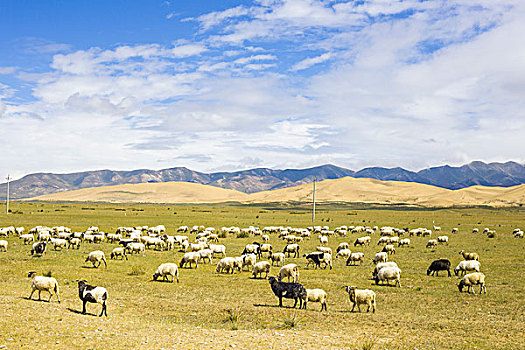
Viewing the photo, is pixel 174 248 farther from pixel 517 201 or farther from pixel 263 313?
pixel 517 201

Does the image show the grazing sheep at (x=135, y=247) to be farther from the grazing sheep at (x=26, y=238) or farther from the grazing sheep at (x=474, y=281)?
the grazing sheep at (x=474, y=281)

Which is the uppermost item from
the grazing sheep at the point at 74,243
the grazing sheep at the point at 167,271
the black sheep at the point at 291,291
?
the black sheep at the point at 291,291

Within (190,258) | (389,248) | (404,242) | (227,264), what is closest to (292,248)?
(389,248)

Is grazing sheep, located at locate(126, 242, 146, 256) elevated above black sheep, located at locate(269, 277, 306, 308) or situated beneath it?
situated beneath

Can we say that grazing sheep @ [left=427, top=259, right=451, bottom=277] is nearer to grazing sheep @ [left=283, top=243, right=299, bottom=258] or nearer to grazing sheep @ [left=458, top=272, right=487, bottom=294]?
grazing sheep @ [left=458, top=272, right=487, bottom=294]

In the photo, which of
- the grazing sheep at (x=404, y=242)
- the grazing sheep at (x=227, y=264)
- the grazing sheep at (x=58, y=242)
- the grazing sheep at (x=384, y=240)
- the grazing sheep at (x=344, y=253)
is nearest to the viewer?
the grazing sheep at (x=227, y=264)

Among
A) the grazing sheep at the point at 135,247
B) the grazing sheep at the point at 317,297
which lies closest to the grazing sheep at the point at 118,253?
the grazing sheep at the point at 135,247

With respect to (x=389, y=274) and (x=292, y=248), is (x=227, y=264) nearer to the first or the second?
(x=292, y=248)

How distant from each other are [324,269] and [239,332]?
14.7m

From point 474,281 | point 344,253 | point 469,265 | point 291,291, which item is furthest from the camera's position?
point 344,253

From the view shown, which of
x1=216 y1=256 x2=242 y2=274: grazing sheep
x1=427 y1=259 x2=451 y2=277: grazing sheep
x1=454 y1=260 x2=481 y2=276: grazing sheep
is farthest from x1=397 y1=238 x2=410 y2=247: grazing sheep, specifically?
x1=216 y1=256 x2=242 y2=274: grazing sheep

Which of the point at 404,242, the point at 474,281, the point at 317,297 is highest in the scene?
the point at 474,281

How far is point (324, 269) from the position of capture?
27.0 m

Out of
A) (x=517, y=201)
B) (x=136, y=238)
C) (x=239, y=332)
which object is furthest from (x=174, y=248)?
(x=517, y=201)
